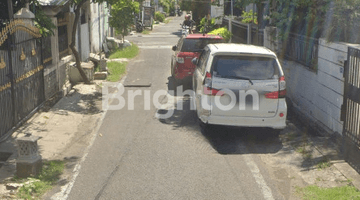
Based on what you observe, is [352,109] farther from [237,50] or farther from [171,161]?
[171,161]

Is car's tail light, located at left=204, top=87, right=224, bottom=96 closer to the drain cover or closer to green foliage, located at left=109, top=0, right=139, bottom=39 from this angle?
the drain cover

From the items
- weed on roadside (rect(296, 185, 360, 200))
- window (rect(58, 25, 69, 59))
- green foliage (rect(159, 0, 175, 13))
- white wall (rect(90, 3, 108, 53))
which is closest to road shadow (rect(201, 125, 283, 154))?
weed on roadside (rect(296, 185, 360, 200))

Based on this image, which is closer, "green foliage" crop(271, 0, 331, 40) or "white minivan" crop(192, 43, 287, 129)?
"white minivan" crop(192, 43, 287, 129)

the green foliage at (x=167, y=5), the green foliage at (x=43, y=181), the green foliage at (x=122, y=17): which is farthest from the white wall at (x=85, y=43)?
the green foliage at (x=167, y=5)

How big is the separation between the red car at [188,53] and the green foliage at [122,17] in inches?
680

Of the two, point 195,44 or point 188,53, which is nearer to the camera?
point 188,53

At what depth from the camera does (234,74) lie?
938 cm

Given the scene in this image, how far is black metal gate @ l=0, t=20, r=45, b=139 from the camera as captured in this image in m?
9.53

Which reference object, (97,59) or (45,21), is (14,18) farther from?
(97,59)

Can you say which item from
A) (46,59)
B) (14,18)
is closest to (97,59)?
(46,59)

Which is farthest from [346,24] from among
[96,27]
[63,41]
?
[96,27]

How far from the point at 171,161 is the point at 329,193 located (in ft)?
8.99

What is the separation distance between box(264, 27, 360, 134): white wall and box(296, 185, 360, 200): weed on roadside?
2272 mm

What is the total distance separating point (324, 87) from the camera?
1017 centimetres
